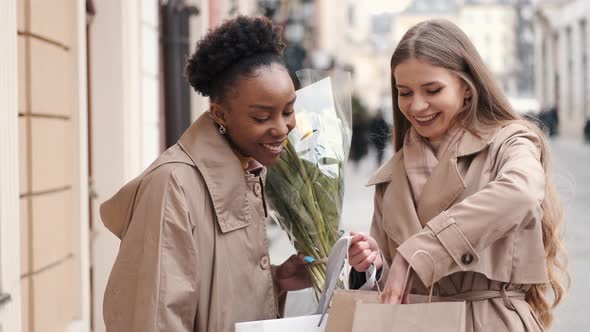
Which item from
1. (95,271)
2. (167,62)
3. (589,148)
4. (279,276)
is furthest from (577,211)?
(589,148)

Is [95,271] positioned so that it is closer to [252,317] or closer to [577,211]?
[252,317]

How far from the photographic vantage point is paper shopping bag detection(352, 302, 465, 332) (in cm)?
207

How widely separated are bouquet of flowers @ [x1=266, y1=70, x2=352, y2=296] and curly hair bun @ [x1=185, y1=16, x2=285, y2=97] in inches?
15.5

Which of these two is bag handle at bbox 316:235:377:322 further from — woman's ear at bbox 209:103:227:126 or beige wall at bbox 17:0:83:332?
beige wall at bbox 17:0:83:332

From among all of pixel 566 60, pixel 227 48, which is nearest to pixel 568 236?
pixel 227 48

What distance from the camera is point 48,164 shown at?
3.99 metres

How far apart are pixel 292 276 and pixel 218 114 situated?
625mm

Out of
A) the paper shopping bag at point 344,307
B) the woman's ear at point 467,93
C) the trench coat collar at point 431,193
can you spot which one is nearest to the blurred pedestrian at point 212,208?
the paper shopping bag at point 344,307

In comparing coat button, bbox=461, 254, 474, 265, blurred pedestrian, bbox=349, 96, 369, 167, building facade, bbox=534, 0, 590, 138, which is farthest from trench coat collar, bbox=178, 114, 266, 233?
building facade, bbox=534, 0, 590, 138

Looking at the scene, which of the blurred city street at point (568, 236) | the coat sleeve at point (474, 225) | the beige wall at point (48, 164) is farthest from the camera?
the beige wall at point (48, 164)

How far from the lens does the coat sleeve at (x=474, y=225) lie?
207 cm

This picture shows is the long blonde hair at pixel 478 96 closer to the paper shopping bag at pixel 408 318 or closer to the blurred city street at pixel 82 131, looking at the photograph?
the blurred city street at pixel 82 131

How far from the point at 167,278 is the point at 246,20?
763mm

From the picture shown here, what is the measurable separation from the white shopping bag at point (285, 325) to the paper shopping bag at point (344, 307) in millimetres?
115
